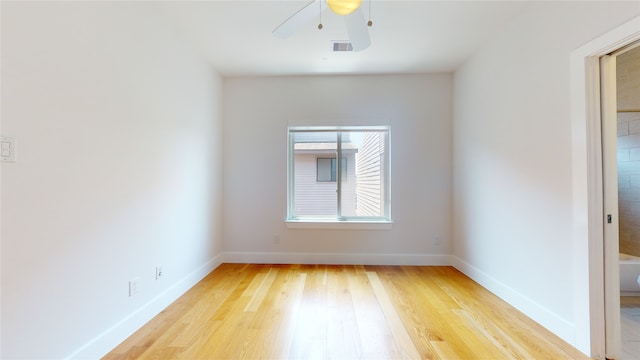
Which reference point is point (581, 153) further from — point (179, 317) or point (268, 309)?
point (179, 317)

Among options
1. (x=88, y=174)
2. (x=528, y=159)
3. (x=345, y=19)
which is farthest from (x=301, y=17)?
(x=528, y=159)

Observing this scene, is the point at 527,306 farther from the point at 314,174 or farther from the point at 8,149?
the point at 8,149

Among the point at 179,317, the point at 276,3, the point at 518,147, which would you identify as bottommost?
the point at 179,317

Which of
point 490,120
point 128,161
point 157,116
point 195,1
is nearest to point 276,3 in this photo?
point 195,1

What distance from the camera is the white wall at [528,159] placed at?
1852 millimetres

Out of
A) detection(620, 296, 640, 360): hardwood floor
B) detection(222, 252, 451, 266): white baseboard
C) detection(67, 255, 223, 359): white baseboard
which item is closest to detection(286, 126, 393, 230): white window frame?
detection(222, 252, 451, 266): white baseboard

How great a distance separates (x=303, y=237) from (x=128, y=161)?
226 centimetres

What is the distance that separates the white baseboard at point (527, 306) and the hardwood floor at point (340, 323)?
0.05 metres

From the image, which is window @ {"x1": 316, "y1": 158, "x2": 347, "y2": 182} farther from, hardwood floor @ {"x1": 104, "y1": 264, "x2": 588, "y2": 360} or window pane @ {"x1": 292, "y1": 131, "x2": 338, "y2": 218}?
hardwood floor @ {"x1": 104, "y1": 264, "x2": 588, "y2": 360}

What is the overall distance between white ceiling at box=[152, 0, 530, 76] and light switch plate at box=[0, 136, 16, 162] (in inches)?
61.9

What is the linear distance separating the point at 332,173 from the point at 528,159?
2.26 meters

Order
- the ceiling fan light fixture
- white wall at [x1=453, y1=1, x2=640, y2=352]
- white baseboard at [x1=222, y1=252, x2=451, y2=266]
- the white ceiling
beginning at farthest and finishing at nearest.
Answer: white baseboard at [x1=222, y1=252, x2=451, y2=266] < the white ceiling < white wall at [x1=453, y1=1, x2=640, y2=352] < the ceiling fan light fixture

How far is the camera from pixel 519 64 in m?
2.32

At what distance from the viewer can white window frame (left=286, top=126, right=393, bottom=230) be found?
143 inches
